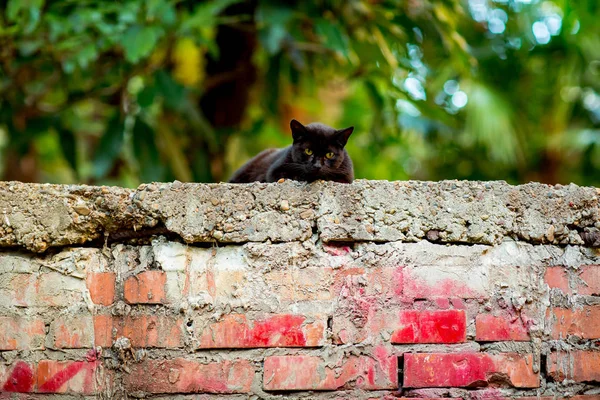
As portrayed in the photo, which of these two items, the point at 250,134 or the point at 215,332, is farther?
the point at 250,134

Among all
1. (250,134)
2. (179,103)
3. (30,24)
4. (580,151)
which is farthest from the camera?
(580,151)

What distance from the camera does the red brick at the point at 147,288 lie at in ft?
6.63

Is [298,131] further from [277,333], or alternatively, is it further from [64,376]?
[64,376]

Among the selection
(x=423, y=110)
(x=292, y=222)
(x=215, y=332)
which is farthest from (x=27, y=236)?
(x=423, y=110)

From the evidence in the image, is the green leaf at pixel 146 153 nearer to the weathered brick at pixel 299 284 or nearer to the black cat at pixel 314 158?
the black cat at pixel 314 158

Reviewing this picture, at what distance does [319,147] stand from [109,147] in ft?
6.16

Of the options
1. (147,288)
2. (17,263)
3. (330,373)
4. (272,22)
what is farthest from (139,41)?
(330,373)

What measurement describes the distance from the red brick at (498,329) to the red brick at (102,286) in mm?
1086

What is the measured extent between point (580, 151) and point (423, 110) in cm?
508

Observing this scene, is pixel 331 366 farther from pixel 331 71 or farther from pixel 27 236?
pixel 331 71

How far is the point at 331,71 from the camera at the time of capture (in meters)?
5.58

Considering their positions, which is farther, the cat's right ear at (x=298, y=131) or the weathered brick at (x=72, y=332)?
the cat's right ear at (x=298, y=131)

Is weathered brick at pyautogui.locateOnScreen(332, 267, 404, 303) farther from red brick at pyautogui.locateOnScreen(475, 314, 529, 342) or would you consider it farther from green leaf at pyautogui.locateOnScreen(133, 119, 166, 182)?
green leaf at pyautogui.locateOnScreen(133, 119, 166, 182)

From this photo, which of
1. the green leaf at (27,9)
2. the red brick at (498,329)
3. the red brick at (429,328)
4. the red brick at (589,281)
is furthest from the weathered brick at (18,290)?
the green leaf at (27,9)
